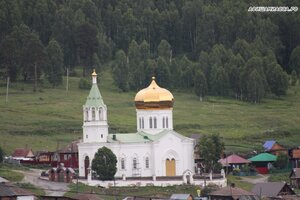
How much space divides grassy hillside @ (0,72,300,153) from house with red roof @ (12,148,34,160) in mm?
1653

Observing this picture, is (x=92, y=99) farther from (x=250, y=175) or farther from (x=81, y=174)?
(x=250, y=175)

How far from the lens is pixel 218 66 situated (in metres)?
131

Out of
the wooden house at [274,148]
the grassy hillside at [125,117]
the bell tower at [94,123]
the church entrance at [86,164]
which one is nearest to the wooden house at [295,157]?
the wooden house at [274,148]

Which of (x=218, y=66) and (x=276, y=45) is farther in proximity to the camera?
(x=276, y=45)

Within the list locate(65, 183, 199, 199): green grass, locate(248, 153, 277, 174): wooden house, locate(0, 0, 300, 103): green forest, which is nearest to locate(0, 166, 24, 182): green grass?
locate(65, 183, 199, 199): green grass

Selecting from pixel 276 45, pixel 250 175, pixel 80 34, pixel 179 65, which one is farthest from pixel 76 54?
pixel 250 175

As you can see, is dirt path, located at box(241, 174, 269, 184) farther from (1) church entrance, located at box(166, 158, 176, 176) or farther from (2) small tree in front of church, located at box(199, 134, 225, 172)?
(1) church entrance, located at box(166, 158, 176, 176)

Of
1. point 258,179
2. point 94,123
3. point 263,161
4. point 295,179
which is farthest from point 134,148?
point 263,161

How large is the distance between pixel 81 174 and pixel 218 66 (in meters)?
37.4

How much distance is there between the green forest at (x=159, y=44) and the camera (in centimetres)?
12738

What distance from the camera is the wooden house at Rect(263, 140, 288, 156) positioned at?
10625 centimetres

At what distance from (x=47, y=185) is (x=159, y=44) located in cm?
5350

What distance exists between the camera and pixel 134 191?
91.0 meters

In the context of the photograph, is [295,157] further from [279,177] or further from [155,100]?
[155,100]
